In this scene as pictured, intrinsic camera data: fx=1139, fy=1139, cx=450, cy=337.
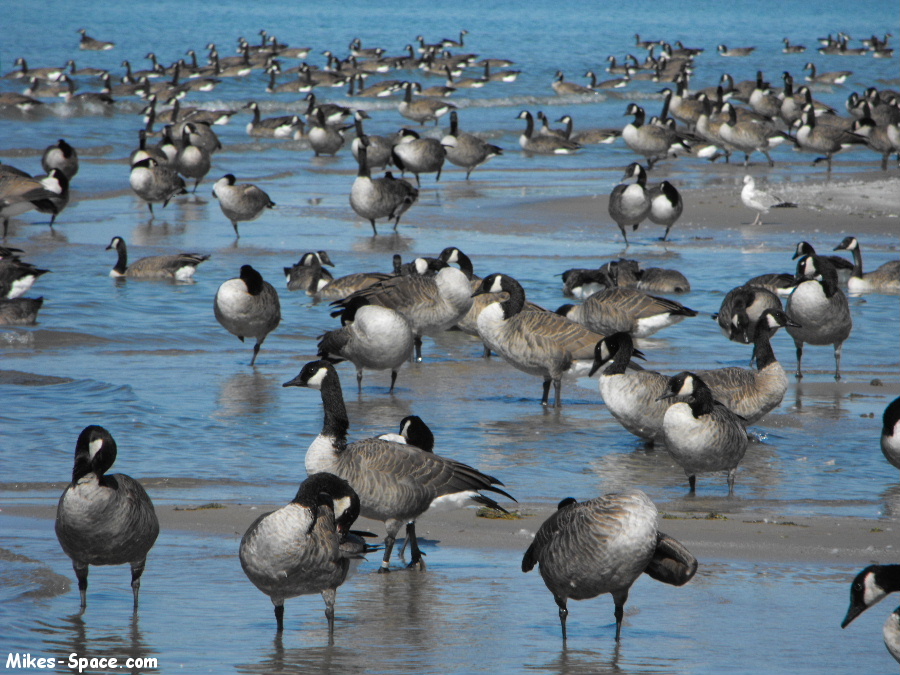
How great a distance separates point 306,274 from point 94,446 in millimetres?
9780

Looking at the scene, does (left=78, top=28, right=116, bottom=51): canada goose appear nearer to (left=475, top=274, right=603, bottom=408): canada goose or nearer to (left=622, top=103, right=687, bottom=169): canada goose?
(left=622, top=103, right=687, bottom=169): canada goose

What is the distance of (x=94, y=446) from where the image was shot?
563 centimetres

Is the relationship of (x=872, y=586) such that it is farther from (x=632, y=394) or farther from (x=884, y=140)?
(x=884, y=140)

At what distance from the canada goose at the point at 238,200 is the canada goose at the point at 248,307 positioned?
722cm

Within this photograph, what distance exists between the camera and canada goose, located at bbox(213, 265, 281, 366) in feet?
39.9

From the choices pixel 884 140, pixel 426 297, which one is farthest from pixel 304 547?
pixel 884 140

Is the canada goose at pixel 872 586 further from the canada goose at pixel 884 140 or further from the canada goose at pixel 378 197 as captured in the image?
the canada goose at pixel 884 140

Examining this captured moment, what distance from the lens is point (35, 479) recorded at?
8.02 metres

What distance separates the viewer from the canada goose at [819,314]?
1141cm

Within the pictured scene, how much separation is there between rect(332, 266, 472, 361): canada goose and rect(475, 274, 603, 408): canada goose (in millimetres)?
1020

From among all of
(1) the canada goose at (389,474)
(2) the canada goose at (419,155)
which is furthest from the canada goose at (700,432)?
(2) the canada goose at (419,155)

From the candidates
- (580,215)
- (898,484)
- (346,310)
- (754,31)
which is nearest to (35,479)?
(346,310)

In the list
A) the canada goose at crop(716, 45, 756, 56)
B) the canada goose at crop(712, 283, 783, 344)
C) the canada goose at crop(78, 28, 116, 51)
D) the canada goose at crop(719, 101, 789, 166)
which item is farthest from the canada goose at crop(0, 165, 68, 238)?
the canada goose at crop(716, 45, 756, 56)

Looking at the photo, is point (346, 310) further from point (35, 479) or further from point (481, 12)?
point (481, 12)
